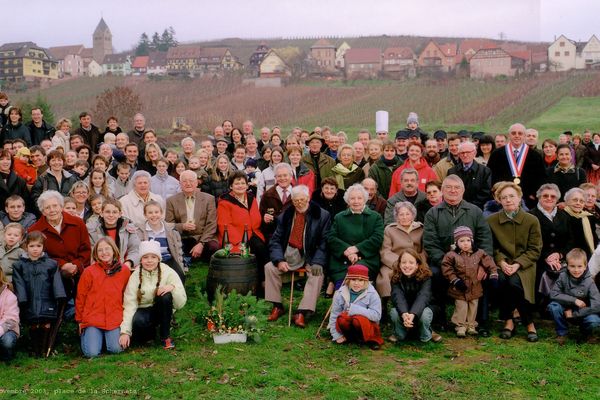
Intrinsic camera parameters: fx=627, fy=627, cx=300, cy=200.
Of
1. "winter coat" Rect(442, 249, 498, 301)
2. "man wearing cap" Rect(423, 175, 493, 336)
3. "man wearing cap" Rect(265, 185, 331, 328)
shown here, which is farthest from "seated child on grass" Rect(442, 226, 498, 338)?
"man wearing cap" Rect(265, 185, 331, 328)

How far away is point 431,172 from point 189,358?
474cm

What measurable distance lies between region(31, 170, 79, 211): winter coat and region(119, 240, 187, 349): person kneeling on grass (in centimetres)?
309

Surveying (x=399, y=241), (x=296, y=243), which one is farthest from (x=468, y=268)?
(x=296, y=243)

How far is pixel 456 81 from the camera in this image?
59.5 meters

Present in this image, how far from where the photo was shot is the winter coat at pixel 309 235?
8102 millimetres

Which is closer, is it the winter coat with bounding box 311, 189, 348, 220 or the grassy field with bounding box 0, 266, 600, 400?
the grassy field with bounding box 0, 266, 600, 400

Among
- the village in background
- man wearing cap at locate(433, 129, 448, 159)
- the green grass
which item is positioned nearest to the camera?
man wearing cap at locate(433, 129, 448, 159)

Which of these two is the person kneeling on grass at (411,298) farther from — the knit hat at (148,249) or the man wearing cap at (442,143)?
the man wearing cap at (442,143)

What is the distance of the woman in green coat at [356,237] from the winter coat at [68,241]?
303cm

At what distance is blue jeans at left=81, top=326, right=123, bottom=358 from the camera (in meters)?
6.73

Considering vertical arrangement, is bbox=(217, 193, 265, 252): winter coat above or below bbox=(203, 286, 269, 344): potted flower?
above

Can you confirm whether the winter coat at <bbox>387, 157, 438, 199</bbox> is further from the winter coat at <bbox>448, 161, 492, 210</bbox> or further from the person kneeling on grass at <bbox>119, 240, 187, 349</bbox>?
the person kneeling on grass at <bbox>119, 240, 187, 349</bbox>

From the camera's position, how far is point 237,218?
899cm

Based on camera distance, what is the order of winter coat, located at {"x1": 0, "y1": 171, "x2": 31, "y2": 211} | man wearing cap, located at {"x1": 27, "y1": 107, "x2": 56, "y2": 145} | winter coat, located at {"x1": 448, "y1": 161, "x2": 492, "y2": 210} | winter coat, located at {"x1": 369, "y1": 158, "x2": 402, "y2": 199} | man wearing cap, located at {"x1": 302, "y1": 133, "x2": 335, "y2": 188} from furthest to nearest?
man wearing cap, located at {"x1": 27, "y1": 107, "x2": 56, "y2": 145} → man wearing cap, located at {"x1": 302, "y1": 133, "x2": 335, "y2": 188} → winter coat, located at {"x1": 369, "y1": 158, "x2": 402, "y2": 199} → winter coat, located at {"x1": 0, "y1": 171, "x2": 31, "y2": 211} → winter coat, located at {"x1": 448, "y1": 161, "x2": 492, "y2": 210}
